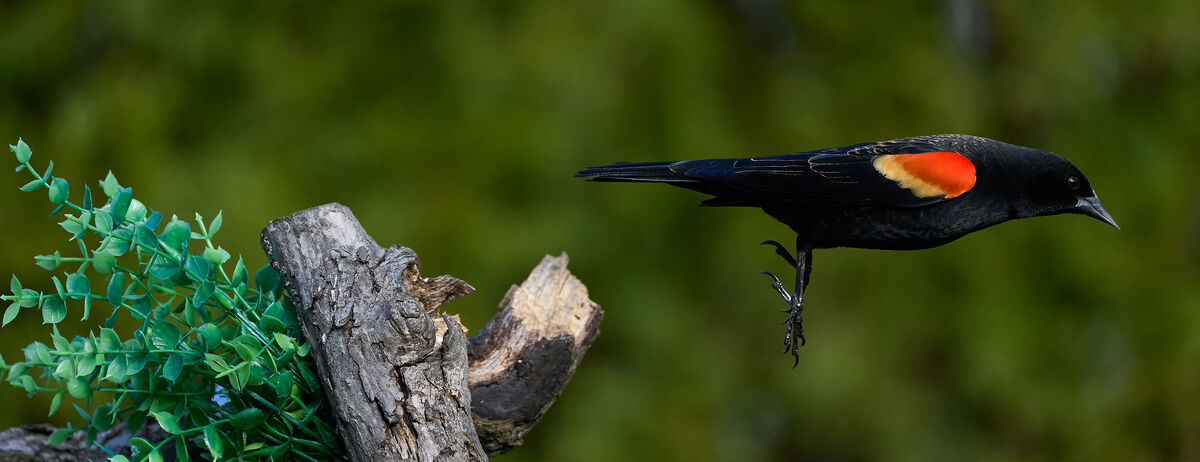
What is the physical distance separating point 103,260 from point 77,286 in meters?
0.08

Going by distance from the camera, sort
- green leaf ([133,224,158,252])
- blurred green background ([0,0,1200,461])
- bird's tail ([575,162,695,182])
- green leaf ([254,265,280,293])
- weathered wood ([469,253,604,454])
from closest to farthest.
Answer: bird's tail ([575,162,695,182])
green leaf ([133,224,158,252])
green leaf ([254,265,280,293])
weathered wood ([469,253,604,454])
blurred green background ([0,0,1200,461])

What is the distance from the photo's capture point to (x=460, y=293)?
7.91ft

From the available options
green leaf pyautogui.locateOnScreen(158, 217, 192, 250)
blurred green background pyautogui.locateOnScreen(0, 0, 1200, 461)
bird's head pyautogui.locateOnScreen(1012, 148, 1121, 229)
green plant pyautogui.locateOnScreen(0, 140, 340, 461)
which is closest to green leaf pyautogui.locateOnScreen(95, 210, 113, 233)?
green plant pyautogui.locateOnScreen(0, 140, 340, 461)

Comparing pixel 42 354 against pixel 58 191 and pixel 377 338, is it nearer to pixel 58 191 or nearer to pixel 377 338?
pixel 58 191

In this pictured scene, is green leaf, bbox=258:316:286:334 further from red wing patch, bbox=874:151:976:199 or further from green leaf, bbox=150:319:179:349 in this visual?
red wing patch, bbox=874:151:976:199

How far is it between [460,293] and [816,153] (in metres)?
0.89

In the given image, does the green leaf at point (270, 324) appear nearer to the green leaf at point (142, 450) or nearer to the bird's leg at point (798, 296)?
the green leaf at point (142, 450)

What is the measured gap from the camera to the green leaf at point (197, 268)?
2.18 m

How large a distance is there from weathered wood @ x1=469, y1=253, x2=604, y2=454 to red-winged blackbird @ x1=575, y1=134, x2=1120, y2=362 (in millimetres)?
853

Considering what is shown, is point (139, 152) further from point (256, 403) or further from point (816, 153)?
point (816, 153)

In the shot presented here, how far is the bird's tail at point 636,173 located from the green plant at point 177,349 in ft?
2.50

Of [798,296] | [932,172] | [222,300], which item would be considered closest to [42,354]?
[222,300]

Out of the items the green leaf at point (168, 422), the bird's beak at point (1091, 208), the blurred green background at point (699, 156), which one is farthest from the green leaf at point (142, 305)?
the blurred green background at point (699, 156)

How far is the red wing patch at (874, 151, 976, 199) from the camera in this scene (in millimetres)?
2025
